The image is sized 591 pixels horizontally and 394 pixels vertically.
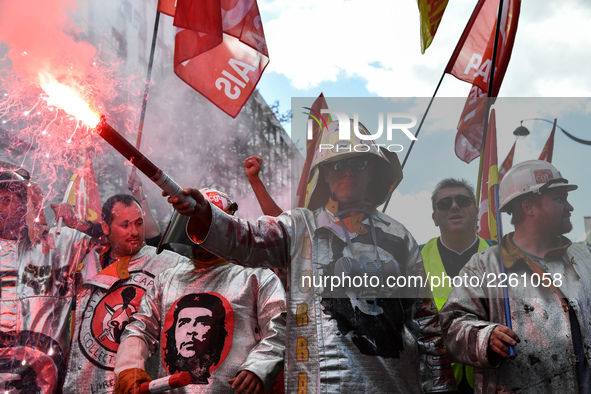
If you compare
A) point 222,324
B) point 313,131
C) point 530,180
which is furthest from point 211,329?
point 530,180

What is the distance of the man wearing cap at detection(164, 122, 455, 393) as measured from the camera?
2.45 meters

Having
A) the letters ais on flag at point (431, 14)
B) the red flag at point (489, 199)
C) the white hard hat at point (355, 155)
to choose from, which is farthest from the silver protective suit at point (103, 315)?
the letters ais on flag at point (431, 14)

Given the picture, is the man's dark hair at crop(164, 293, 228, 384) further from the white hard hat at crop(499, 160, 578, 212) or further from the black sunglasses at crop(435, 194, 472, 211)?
the white hard hat at crop(499, 160, 578, 212)

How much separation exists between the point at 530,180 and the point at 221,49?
2696 mm

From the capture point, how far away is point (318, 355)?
8.15 feet

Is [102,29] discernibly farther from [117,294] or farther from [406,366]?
[406,366]

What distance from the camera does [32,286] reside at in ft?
13.7

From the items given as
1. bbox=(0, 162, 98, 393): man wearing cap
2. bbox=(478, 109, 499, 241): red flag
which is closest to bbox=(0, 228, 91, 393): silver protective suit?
bbox=(0, 162, 98, 393): man wearing cap

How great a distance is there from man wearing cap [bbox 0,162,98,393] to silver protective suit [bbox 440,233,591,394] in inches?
102

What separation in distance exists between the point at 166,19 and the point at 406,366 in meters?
7.53

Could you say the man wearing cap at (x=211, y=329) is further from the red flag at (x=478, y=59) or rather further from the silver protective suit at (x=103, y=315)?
the red flag at (x=478, y=59)

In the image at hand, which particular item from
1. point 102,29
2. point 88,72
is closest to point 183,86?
point 102,29

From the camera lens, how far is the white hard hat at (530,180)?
3.29 meters

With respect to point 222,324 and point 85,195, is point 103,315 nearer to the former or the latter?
point 222,324
